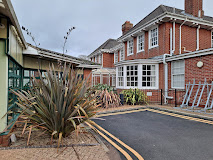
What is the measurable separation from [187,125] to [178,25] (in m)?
9.62

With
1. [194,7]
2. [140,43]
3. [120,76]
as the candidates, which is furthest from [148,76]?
[194,7]

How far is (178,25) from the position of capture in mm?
12328

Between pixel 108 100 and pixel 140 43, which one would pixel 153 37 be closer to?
pixel 140 43

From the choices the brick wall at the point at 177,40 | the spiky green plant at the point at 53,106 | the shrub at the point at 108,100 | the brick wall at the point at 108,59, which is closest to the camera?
the spiky green plant at the point at 53,106

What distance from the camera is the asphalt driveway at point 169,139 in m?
3.30

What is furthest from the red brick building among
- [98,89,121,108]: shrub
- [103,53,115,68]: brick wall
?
[103,53,115,68]: brick wall

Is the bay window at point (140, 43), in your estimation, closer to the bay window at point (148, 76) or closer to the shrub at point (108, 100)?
the bay window at point (148, 76)

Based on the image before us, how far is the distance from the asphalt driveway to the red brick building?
515cm

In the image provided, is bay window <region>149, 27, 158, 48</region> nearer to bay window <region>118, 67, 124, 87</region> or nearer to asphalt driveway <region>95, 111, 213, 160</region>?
bay window <region>118, 67, 124, 87</region>

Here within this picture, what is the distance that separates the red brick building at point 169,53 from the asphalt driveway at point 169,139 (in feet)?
16.9

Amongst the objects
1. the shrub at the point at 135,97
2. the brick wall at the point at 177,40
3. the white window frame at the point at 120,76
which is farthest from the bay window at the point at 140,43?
the shrub at the point at 135,97

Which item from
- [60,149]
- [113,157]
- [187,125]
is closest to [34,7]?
[60,149]

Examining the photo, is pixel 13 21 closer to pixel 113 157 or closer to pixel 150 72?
pixel 113 157

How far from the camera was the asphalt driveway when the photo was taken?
3.30 meters
